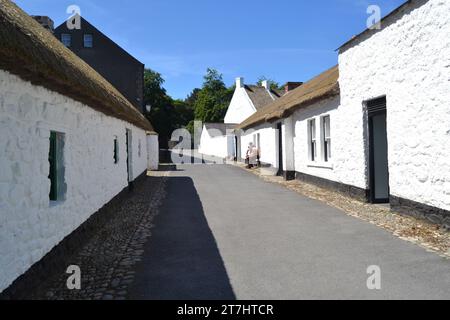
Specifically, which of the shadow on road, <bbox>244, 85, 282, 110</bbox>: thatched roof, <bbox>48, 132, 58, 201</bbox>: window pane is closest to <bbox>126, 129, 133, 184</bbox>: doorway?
the shadow on road

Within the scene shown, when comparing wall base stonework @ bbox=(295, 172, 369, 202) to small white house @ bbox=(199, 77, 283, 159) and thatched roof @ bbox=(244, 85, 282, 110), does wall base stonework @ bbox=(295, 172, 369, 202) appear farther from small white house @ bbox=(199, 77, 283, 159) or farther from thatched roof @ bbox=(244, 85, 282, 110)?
A: thatched roof @ bbox=(244, 85, 282, 110)

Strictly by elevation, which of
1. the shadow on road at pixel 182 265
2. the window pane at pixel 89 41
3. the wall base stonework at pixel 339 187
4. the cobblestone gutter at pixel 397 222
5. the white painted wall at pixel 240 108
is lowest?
the shadow on road at pixel 182 265

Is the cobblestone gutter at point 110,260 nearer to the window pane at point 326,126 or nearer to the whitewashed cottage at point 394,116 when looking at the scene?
the whitewashed cottage at point 394,116

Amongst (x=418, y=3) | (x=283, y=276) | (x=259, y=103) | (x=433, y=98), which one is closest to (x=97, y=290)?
(x=283, y=276)

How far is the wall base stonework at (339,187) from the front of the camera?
1088 cm

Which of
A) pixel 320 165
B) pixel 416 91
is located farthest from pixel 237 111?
pixel 416 91

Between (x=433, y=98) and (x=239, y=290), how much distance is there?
543 cm

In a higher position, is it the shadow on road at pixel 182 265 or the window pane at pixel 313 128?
the window pane at pixel 313 128

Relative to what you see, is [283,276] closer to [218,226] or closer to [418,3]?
[218,226]

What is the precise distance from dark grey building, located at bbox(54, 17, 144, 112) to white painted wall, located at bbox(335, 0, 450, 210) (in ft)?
75.0

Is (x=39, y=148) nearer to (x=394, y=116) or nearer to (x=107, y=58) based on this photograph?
(x=394, y=116)

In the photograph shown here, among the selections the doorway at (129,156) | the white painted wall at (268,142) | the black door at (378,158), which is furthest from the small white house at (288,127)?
the doorway at (129,156)

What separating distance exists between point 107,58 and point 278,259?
27.7m

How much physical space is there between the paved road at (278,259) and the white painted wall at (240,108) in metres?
30.2
